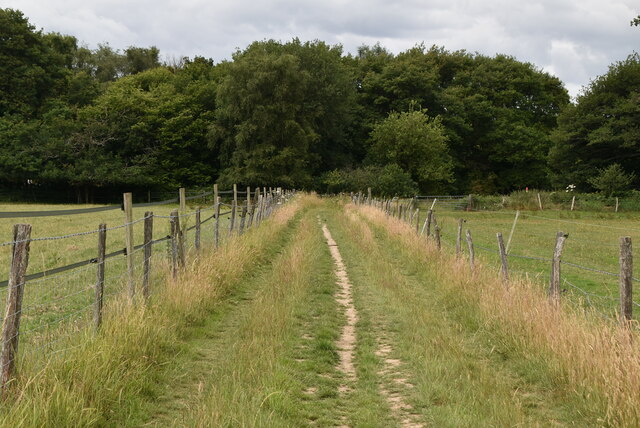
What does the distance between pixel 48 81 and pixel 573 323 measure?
2446 inches

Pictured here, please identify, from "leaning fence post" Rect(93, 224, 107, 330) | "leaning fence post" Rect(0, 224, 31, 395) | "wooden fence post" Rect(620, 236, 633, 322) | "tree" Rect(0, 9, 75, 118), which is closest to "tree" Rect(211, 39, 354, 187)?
"tree" Rect(0, 9, 75, 118)

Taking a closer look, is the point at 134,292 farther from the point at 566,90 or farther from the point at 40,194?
the point at 566,90

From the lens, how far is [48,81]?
58.5 m

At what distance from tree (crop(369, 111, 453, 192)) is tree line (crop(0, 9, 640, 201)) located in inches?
5.8

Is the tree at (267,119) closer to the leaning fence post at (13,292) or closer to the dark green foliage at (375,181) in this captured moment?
the dark green foliage at (375,181)

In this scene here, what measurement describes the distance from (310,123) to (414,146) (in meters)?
10.8

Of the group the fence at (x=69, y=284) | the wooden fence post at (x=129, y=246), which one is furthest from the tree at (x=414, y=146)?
the wooden fence post at (x=129, y=246)

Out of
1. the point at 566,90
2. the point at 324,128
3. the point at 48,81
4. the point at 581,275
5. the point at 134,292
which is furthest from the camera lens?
the point at 566,90

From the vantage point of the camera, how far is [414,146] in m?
57.8

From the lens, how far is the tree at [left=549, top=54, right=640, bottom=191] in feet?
164

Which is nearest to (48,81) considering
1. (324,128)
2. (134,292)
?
(324,128)

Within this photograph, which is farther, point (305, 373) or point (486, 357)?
point (486, 357)

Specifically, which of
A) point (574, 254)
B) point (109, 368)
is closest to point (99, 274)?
point (109, 368)

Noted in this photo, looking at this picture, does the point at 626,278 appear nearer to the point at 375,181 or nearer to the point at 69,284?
the point at 69,284
